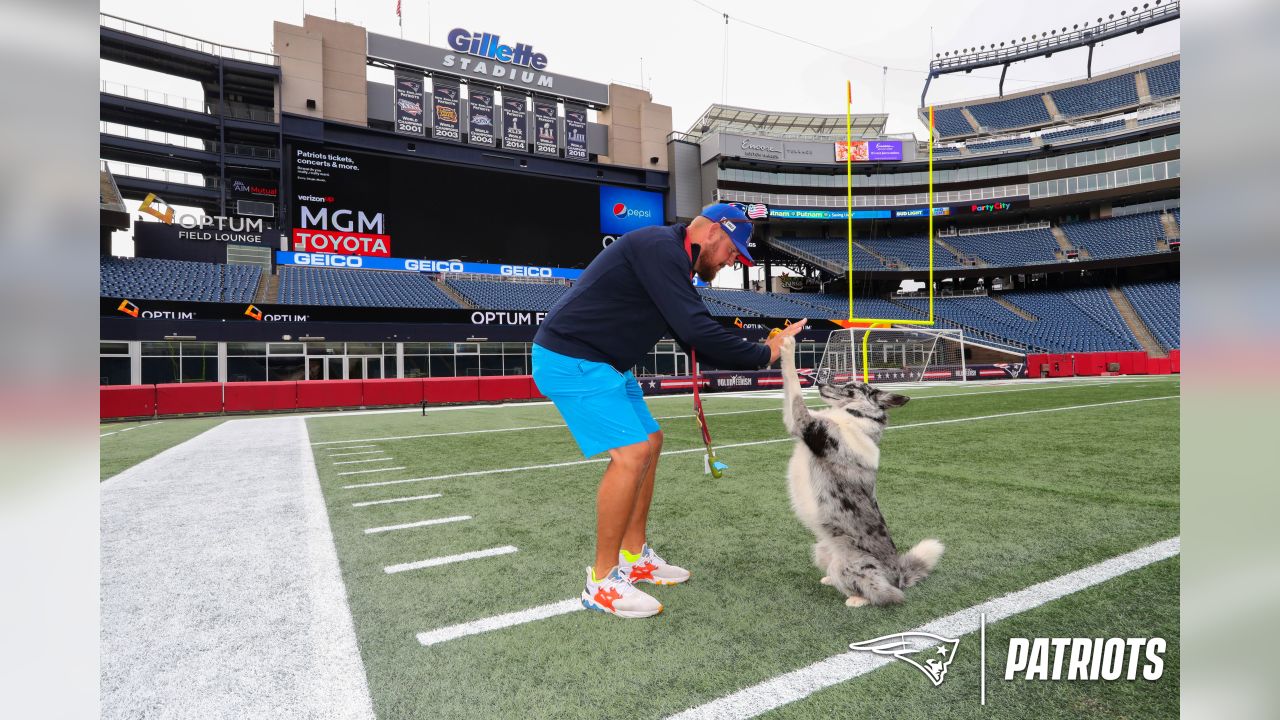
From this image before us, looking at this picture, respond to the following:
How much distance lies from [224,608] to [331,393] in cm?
1602

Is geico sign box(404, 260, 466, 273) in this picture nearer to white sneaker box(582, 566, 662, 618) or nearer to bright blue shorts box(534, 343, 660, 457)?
bright blue shorts box(534, 343, 660, 457)

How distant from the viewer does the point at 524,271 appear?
3056 centimetres

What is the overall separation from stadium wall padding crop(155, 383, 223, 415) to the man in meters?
17.0

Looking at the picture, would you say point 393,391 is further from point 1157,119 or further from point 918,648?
point 1157,119

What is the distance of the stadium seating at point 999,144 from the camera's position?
45375mm

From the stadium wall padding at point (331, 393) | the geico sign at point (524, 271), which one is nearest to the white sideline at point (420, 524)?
the stadium wall padding at point (331, 393)

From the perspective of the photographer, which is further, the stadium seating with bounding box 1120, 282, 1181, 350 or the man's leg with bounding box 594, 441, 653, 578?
the stadium seating with bounding box 1120, 282, 1181, 350

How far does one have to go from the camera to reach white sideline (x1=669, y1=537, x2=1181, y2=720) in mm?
1918

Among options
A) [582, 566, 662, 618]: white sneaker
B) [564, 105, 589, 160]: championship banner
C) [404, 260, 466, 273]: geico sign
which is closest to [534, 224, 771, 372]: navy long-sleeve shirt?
[582, 566, 662, 618]: white sneaker

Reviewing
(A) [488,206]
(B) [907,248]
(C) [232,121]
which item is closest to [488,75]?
(A) [488,206]

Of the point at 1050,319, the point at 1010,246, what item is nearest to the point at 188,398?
the point at 1050,319
